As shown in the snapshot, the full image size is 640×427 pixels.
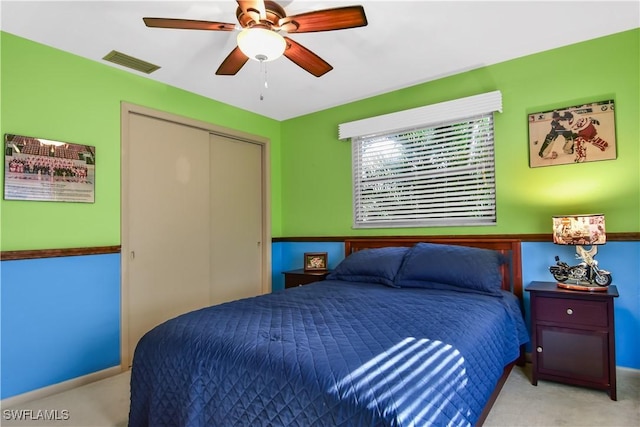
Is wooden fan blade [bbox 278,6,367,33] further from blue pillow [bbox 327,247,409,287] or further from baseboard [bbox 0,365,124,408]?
baseboard [bbox 0,365,124,408]

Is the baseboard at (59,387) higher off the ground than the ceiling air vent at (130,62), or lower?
lower

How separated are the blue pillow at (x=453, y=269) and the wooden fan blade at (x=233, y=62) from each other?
1.93 m

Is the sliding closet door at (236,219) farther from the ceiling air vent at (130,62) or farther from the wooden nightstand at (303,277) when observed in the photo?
the ceiling air vent at (130,62)

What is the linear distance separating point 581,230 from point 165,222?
3.26 metres

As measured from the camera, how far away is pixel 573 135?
2643 mm

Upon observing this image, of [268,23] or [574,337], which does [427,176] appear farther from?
[268,23]

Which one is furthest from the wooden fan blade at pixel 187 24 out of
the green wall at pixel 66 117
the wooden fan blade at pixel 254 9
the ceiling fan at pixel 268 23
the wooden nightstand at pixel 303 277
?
the wooden nightstand at pixel 303 277

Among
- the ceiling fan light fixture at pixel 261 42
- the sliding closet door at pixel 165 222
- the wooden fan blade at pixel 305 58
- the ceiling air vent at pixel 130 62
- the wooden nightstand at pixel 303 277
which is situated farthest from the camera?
the wooden nightstand at pixel 303 277

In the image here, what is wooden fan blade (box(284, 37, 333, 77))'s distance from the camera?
2.16m

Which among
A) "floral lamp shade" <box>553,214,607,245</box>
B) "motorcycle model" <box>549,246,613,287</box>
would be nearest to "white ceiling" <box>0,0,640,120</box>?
"floral lamp shade" <box>553,214,607,245</box>

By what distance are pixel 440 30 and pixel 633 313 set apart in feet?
7.72

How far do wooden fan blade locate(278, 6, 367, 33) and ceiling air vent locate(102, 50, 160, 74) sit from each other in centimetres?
151

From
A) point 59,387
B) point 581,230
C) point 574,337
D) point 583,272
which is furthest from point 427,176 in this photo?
point 59,387

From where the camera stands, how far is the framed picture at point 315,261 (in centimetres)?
382
